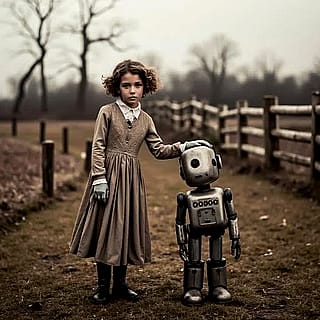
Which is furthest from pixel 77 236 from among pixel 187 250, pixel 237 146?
pixel 237 146

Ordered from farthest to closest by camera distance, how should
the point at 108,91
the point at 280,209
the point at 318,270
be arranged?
the point at 280,209
the point at 318,270
the point at 108,91

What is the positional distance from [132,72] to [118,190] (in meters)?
0.73

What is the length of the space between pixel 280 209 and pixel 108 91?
3641 mm

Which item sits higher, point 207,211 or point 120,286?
point 207,211

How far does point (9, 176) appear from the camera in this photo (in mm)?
8984

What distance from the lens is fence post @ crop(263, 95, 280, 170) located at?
9.65 meters

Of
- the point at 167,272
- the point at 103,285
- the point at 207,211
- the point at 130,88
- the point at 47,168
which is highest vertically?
the point at 130,88

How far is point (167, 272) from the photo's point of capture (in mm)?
4590

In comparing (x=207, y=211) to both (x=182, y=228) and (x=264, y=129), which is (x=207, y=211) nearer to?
(x=182, y=228)

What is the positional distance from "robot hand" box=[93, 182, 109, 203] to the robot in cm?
44

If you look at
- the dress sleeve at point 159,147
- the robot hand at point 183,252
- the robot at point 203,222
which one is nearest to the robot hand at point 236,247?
the robot at point 203,222

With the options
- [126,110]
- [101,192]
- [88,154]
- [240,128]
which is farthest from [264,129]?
[101,192]

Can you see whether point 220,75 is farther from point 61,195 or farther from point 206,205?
point 206,205

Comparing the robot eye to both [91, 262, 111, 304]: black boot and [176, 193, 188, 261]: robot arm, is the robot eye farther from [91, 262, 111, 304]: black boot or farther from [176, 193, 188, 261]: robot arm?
[91, 262, 111, 304]: black boot
